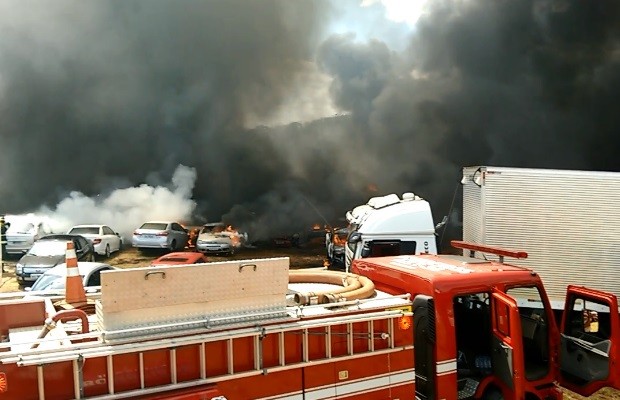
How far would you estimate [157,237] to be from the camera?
18172 millimetres

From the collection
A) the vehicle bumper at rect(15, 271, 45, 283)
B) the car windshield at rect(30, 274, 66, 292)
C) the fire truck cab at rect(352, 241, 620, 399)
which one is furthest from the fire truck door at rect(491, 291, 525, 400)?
the vehicle bumper at rect(15, 271, 45, 283)

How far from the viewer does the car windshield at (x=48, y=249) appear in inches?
562

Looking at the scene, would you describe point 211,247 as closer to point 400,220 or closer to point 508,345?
point 400,220

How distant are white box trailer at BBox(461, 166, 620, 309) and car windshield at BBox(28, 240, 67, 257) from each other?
11.5 metres

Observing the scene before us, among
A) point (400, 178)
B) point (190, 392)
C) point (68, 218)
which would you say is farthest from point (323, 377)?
point (400, 178)

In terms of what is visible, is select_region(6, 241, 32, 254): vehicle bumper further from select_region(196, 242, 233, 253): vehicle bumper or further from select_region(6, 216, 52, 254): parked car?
select_region(196, 242, 233, 253): vehicle bumper

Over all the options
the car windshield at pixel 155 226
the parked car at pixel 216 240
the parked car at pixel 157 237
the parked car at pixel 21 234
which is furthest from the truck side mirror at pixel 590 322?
Result: the parked car at pixel 21 234

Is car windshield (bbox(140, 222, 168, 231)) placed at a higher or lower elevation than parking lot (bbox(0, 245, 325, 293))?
higher

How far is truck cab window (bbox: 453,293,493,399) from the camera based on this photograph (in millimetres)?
5098

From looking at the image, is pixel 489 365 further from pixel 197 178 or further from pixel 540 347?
pixel 197 178

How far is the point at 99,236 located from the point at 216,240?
13.3 ft

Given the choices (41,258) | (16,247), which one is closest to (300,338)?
(41,258)

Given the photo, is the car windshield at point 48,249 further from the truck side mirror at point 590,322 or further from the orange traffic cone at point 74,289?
the truck side mirror at point 590,322

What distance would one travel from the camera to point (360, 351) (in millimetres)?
4203
